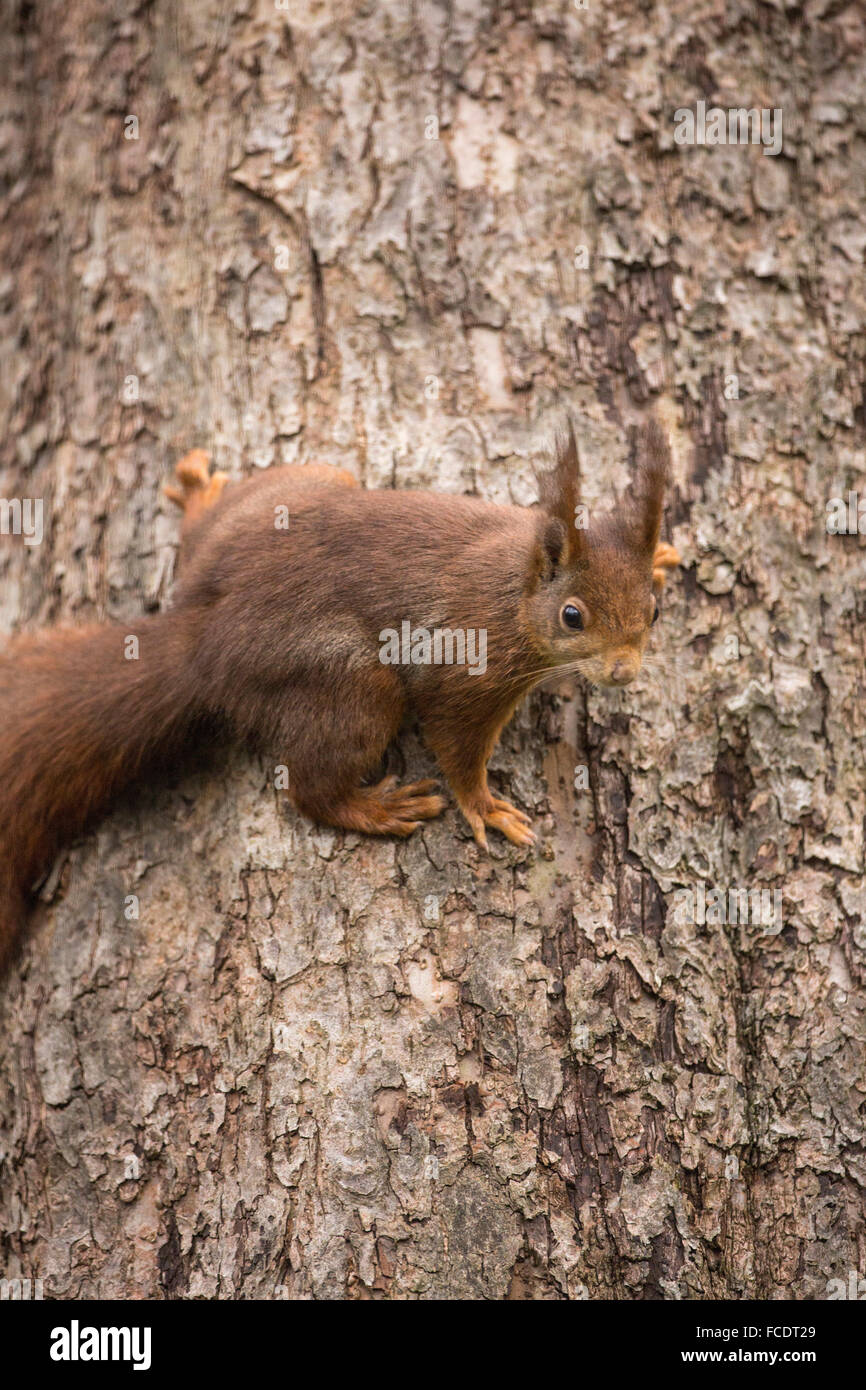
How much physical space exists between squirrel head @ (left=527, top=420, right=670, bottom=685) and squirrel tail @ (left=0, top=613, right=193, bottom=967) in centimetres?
105

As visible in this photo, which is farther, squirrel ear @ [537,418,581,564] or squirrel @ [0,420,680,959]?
squirrel @ [0,420,680,959]

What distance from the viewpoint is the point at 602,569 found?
2.98m

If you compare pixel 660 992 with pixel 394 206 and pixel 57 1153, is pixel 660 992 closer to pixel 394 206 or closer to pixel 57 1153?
pixel 57 1153

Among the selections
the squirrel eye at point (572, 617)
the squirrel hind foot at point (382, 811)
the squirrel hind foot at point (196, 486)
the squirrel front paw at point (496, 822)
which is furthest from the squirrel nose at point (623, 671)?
the squirrel hind foot at point (196, 486)

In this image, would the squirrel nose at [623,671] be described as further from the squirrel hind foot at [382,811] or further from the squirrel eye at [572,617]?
the squirrel hind foot at [382,811]

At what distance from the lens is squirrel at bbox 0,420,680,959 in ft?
9.97

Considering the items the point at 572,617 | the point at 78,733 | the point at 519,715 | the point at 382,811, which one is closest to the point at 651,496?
the point at 572,617

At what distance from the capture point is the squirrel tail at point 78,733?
3.25 meters

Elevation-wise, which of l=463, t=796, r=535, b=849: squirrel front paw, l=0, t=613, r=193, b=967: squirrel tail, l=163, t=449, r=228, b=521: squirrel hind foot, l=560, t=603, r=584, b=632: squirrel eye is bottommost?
l=463, t=796, r=535, b=849: squirrel front paw

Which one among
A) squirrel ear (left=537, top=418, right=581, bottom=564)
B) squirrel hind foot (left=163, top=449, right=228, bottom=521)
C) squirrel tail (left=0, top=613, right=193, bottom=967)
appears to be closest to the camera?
squirrel ear (left=537, top=418, right=581, bottom=564)

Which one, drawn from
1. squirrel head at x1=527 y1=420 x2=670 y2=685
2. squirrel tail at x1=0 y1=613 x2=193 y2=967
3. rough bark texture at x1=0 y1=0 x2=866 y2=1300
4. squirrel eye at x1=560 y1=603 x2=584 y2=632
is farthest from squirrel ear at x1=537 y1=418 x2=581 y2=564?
squirrel tail at x1=0 y1=613 x2=193 y2=967

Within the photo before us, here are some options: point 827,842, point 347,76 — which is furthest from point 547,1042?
point 347,76

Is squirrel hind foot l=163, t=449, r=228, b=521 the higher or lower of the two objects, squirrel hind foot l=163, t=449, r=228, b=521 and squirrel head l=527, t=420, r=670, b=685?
the higher

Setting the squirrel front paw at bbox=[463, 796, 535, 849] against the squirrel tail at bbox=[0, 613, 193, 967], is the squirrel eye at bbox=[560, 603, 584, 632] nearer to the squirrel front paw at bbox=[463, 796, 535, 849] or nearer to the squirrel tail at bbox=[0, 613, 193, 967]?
the squirrel front paw at bbox=[463, 796, 535, 849]
